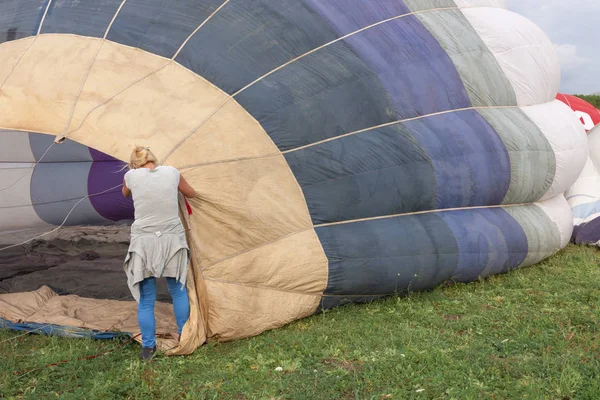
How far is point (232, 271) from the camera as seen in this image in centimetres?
408

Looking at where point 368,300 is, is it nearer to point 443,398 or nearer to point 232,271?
point 232,271

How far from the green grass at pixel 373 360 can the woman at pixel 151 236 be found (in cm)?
35

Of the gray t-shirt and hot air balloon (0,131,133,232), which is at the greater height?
the gray t-shirt

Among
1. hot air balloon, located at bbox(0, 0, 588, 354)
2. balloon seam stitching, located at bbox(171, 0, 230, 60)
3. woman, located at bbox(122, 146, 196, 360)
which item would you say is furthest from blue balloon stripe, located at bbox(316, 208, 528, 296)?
balloon seam stitching, located at bbox(171, 0, 230, 60)

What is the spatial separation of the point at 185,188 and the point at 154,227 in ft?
0.97

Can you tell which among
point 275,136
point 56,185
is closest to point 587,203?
point 275,136

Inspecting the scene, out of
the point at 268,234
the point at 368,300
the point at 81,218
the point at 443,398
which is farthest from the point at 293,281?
the point at 81,218

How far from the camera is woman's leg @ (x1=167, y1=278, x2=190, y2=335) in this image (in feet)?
12.5

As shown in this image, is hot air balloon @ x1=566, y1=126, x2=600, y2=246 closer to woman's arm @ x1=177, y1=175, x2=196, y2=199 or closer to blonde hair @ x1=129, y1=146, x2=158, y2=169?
woman's arm @ x1=177, y1=175, x2=196, y2=199

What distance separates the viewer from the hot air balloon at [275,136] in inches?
161

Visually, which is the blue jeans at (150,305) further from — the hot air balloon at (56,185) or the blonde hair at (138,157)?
the hot air balloon at (56,185)

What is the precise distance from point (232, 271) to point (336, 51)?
5.79 ft

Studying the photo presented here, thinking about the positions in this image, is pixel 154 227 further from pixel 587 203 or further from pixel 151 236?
pixel 587 203

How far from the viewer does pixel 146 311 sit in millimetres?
3742
